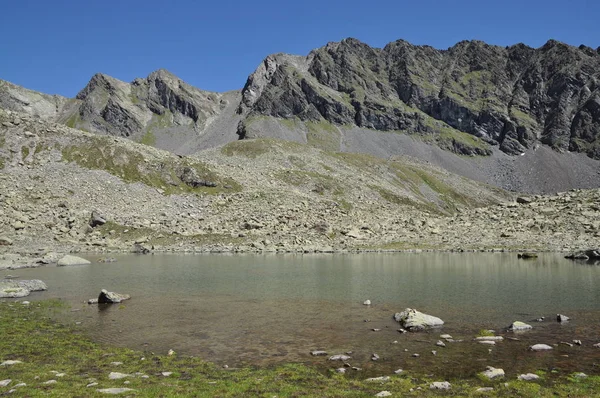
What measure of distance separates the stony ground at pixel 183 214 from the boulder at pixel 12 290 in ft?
75.1

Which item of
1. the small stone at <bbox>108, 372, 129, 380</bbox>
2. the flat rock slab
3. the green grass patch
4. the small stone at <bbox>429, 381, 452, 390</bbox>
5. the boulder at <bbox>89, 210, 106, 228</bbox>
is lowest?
the small stone at <bbox>108, 372, 129, 380</bbox>

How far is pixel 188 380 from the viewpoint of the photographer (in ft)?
54.4

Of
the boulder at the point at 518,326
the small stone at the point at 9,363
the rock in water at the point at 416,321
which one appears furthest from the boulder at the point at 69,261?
the boulder at the point at 518,326

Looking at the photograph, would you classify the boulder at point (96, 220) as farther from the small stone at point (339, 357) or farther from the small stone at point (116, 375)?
the small stone at point (339, 357)

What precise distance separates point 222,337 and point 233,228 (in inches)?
2806

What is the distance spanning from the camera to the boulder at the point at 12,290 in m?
35.9

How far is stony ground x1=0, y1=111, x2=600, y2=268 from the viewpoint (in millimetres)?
82250

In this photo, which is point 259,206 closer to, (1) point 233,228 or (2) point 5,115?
(1) point 233,228

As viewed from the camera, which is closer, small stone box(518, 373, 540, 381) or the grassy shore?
the grassy shore

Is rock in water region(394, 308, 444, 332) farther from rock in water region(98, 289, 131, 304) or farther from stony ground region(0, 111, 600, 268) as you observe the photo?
stony ground region(0, 111, 600, 268)

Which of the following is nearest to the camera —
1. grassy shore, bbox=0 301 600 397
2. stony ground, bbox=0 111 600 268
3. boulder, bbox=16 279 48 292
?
grassy shore, bbox=0 301 600 397

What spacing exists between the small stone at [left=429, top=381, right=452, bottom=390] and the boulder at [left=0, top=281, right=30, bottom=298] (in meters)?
35.9

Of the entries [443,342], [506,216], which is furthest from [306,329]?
[506,216]

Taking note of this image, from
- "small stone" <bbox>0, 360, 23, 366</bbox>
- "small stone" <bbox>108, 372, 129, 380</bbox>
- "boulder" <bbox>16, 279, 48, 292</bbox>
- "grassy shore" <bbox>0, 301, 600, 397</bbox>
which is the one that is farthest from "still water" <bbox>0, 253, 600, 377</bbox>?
"small stone" <bbox>0, 360, 23, 366</bbox>
